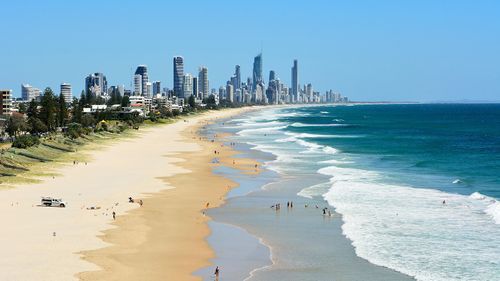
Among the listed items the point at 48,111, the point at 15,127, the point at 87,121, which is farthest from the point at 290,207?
the point at 87,121

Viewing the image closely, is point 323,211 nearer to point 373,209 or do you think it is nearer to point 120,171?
point 373,209

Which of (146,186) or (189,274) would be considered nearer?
(189,274)

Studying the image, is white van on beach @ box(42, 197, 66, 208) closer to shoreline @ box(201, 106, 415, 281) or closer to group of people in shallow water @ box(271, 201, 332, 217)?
shoreline @ box(201, 106, 415, 281)

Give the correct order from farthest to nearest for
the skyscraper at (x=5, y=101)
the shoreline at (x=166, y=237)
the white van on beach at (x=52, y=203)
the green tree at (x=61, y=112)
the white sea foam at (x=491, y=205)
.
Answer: the skyscraper at (x=5, y=101), the green tree at (x=61, y=112), the white van on beach at (x=52, y=203), the white sea foam at (x=491, y=205), the shoreline at (x=166, y=237)

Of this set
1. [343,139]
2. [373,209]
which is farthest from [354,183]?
[343,139]

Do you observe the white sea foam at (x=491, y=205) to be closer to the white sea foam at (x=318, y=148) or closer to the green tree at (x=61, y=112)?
the white sea foam at (x=318, y=148)

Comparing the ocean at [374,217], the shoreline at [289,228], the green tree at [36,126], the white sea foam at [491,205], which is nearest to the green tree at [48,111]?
the green tree at [36,126]

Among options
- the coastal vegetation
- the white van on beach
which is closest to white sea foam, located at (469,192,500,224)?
the white van on beach
